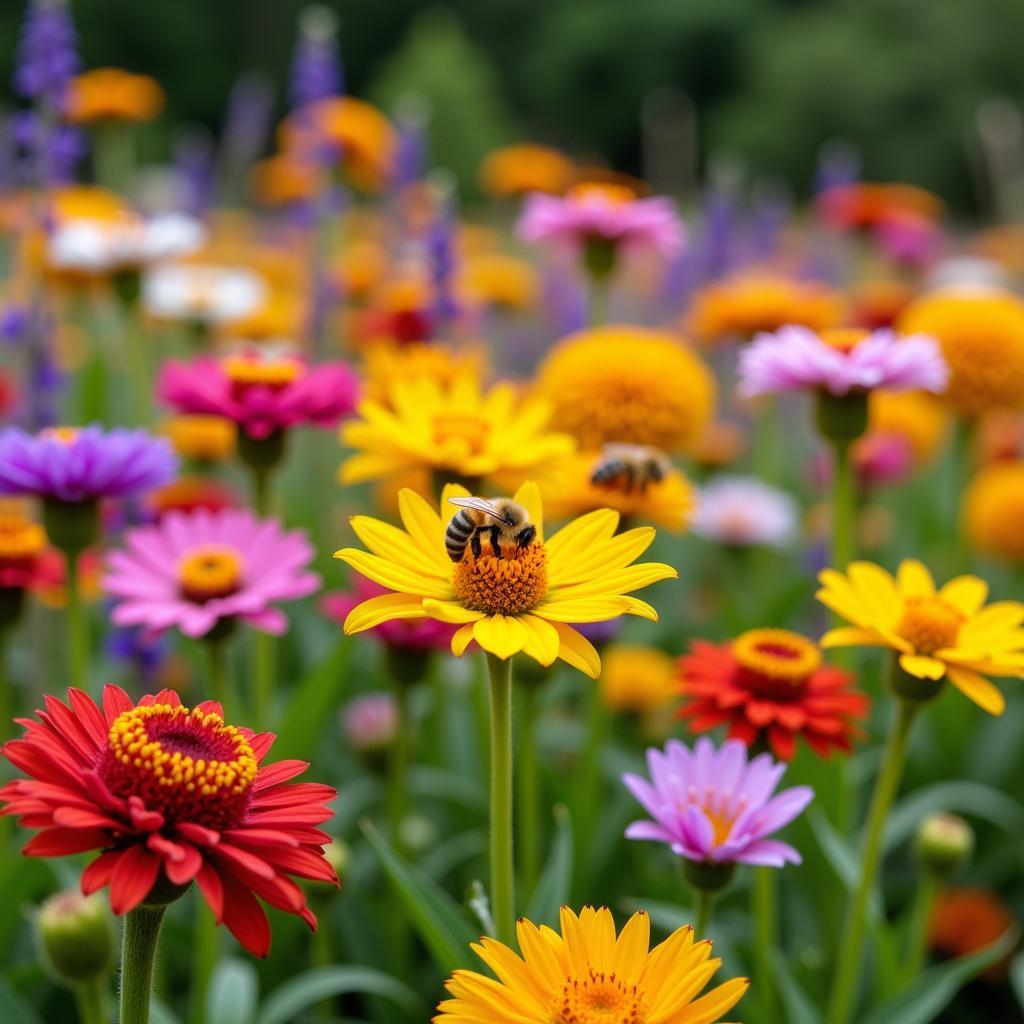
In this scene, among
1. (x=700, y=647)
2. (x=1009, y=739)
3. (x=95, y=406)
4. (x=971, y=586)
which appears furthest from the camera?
(x=95, y=406)

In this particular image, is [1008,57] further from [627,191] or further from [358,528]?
[358,528]

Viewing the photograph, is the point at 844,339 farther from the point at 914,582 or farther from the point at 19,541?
the point at 19,541

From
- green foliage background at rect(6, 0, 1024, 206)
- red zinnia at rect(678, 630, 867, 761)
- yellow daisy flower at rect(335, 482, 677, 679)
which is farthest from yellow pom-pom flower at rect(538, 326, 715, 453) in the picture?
green foliage background at rect(6, 0, 1024, 206)

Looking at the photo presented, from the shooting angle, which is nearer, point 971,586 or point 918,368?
point 971,586

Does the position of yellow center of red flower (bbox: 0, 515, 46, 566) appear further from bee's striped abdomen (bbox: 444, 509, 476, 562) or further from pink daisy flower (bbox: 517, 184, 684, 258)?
pink daisy flower (bbox: 517, 184, 684, 258)

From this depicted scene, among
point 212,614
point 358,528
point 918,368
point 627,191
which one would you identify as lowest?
point 212,614

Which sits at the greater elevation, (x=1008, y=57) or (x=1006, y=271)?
(x=1008, y=57)

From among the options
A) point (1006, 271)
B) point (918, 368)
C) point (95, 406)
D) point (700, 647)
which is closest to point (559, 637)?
point (700, 647)
